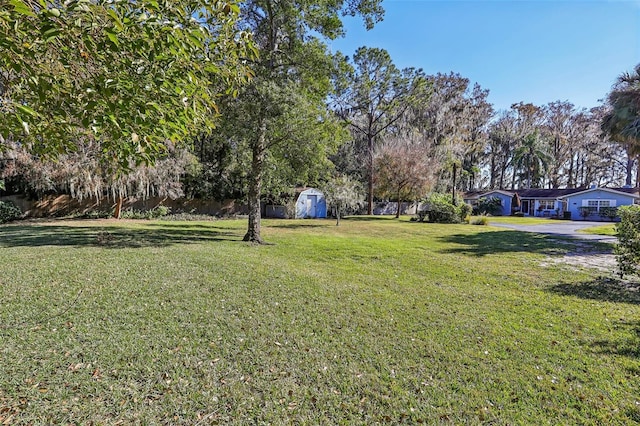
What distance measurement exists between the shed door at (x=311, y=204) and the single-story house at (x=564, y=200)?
65.6 ft

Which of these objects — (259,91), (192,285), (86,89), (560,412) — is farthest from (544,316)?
(259,91)

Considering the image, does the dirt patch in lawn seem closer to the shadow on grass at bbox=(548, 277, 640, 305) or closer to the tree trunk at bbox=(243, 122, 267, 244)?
the shadow on grass at bbox=(548, 277, 640, 305)

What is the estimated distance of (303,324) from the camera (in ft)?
14.1

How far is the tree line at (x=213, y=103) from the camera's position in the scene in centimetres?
212

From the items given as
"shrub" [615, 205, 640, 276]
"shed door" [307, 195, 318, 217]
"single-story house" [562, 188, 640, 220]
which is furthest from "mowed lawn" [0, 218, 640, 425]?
"single-story house" [562, 188, 640, 220]

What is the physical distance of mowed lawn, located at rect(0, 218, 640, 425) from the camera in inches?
105

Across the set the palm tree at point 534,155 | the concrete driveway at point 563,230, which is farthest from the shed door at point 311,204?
the palm tree at point 534,155

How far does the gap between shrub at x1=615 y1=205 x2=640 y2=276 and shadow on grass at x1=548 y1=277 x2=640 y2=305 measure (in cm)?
32

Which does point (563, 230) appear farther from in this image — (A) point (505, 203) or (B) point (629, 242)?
(A) point (505, 203)

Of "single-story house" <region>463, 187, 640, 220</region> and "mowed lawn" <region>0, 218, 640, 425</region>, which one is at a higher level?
"single-story house" <region>463, 187, 640, 220</region>

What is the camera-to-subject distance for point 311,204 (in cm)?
2653

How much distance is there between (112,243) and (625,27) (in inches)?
547

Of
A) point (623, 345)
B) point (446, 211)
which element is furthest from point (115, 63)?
point (446, 211)

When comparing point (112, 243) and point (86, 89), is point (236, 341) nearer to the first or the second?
point (86, 89)
